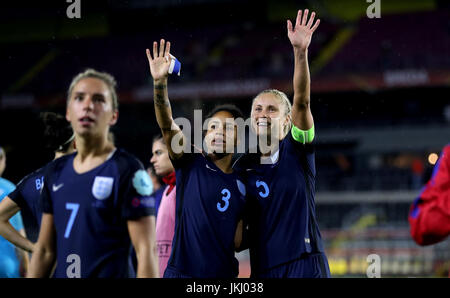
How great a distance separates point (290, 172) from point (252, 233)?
446mm

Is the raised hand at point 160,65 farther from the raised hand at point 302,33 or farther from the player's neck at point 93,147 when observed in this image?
the raised hand at point 302,33

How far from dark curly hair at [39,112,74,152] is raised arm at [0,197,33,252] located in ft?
1.87

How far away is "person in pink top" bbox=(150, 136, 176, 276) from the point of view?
13.3 ft

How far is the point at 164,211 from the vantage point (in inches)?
163

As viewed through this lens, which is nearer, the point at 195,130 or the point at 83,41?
the point at 195,130

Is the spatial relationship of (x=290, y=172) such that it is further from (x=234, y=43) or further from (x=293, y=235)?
(x=234, y=43)

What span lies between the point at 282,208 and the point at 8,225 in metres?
1.92

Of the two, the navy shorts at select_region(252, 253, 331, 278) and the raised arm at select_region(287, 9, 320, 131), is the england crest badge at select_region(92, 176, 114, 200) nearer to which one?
the navy shorts at select_region(252, 253, 331, 278)

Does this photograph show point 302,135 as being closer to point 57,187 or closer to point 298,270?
point 298,270

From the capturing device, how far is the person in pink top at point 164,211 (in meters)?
4.05

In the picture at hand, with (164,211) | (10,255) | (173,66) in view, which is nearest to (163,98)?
(173,66)

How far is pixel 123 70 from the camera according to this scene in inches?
751

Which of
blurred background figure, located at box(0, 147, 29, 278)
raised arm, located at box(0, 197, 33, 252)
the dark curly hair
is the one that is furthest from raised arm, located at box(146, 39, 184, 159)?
blurred background figure, located at box(0, 147, 29, 278)
